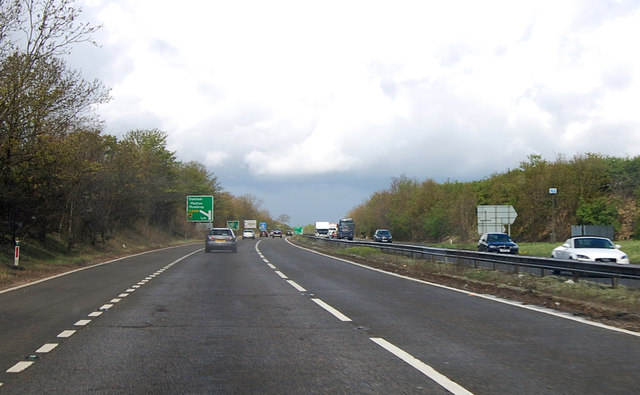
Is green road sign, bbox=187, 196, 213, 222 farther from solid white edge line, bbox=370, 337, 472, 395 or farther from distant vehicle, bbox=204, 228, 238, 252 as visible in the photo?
solid white edge line, bbox=370, 337, 472, 395

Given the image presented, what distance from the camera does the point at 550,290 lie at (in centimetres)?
1466

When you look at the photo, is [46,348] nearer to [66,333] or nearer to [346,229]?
[66,333]

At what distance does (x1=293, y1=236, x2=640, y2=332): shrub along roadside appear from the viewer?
11637 millimetres

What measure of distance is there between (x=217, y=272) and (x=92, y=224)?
20259mm

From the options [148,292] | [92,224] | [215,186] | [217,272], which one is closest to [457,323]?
[148,292]

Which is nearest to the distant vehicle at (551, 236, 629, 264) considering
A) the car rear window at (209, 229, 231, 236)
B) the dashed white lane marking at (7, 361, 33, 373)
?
the dashed white lane marking at (7, 361, 33, 373)

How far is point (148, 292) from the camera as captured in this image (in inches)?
622

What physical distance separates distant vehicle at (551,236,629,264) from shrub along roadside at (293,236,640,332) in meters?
4.84

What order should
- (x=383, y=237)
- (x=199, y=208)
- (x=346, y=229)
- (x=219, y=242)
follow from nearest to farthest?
(x=219, y=242) → (x=383, y=237) → (x=199, y=208) → (x=346, y=229)

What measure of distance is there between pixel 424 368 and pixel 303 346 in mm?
1961

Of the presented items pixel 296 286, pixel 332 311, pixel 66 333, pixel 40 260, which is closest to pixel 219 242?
pixel 40 260

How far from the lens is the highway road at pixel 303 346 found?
6.16 meters

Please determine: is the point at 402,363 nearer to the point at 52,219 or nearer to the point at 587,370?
the point at 587,370

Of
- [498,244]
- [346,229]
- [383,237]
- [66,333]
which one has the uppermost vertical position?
[346,229]
